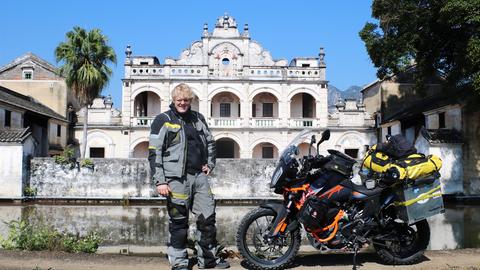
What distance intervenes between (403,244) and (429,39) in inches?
660

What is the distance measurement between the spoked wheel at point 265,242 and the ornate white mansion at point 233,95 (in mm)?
27308

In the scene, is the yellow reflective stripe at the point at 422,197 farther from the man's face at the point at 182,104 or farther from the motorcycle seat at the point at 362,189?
the man's face at the point at 182,104

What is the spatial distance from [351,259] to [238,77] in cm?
2787

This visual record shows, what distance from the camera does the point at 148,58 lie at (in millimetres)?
34688

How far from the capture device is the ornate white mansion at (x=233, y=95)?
3331 cm

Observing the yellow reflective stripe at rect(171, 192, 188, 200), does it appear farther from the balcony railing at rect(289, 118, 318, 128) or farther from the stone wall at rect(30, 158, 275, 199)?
the balcony railing at rect(289, 118, 318, 128)

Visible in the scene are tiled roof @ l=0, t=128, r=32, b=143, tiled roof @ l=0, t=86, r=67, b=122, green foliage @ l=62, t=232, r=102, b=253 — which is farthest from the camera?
tiled roof @ l=0, t=86, r=67, b=122

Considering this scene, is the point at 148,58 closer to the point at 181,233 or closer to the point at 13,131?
the point at 13,131

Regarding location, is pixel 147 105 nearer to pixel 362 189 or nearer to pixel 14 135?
pixel 14 135

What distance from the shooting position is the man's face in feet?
18.4

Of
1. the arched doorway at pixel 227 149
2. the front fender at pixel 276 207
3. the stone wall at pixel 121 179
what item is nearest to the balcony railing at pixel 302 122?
the arched doorway at pixel 227 149

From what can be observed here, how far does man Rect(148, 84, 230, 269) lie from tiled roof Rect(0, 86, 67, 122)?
71.6ft

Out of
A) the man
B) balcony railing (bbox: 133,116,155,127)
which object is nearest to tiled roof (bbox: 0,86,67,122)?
balcony railing (bbox: 133,116,155,127)

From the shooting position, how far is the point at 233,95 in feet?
115
